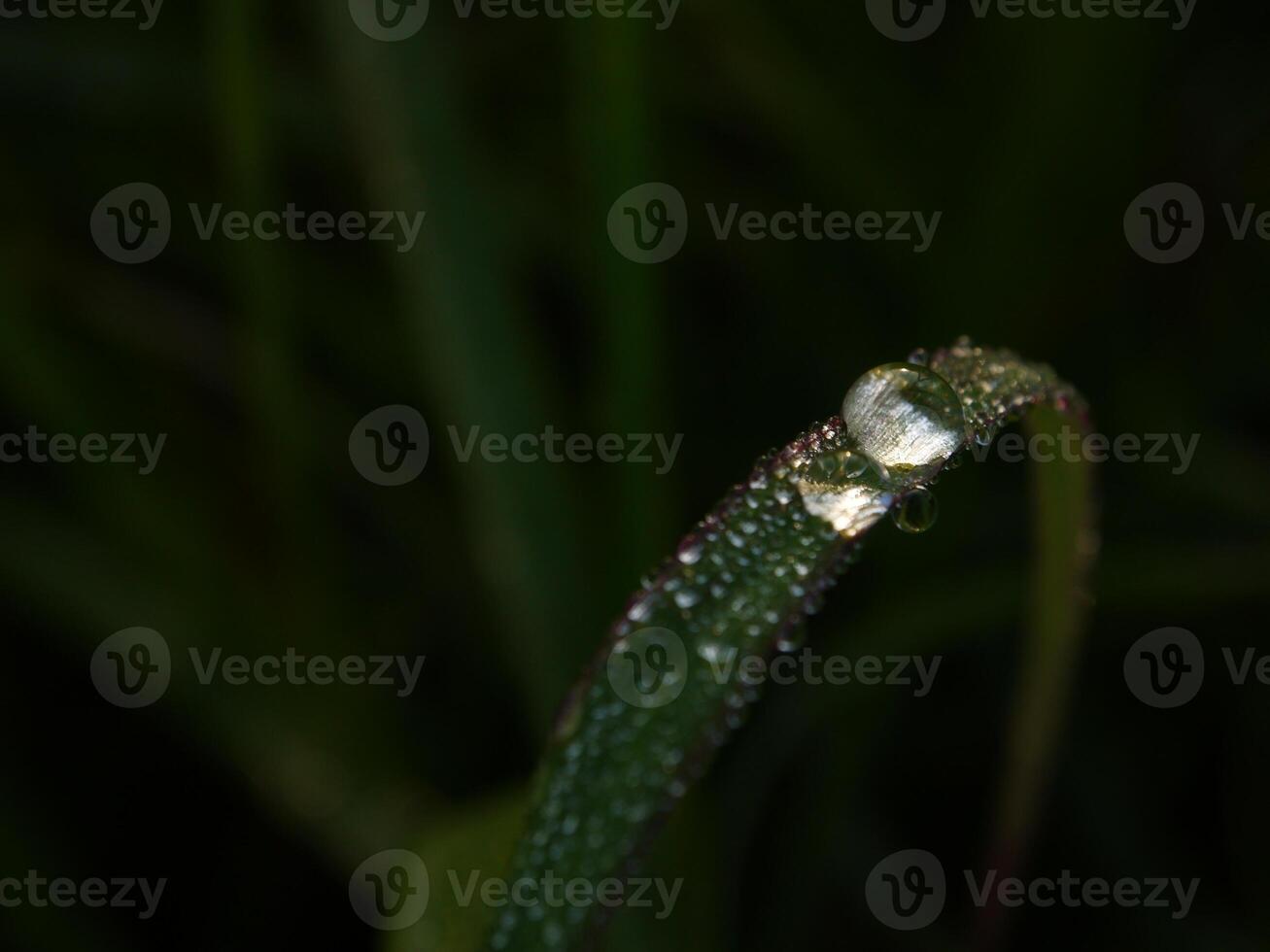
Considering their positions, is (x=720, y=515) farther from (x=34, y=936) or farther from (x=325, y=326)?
(x=325, y=326)

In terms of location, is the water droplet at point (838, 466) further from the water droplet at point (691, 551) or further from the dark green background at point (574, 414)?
the dark green background at point (574, 414)

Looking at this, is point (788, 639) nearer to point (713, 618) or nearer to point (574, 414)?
point (713, 618)

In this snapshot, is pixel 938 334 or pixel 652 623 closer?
pixel 652 623

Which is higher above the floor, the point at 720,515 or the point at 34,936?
the point at 720,515

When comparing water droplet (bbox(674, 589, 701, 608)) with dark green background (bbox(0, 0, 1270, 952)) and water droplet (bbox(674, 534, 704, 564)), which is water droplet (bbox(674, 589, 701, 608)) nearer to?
water droplet (bbox(674, 534, 704, 564))

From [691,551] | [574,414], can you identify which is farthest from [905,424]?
[574,414]

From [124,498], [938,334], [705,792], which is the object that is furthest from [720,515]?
[124,498]

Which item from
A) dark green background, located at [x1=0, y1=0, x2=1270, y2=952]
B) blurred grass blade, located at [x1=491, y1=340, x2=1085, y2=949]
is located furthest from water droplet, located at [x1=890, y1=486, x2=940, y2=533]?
dark green background, located at [x1=0, y1=0, x2=1270, y2=952]

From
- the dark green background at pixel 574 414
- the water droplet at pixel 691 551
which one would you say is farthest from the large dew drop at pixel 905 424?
the dark green background at pixel 574 414
